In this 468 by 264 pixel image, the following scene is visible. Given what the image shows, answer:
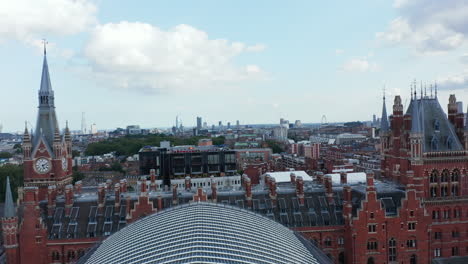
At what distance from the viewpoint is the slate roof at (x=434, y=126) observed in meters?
57.9

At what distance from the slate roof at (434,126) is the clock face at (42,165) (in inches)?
2055

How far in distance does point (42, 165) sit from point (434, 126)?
56.7 m

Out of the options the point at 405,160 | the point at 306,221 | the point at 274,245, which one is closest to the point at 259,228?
the point at 274,245

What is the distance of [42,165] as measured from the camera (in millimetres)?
61062

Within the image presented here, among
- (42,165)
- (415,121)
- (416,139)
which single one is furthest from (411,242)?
(42,165)

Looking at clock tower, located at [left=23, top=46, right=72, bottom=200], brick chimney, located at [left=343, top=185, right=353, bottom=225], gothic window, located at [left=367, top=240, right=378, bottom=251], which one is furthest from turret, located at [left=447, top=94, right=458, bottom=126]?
clock tower, located at [left=23, top=46, right=72, bottom=200]

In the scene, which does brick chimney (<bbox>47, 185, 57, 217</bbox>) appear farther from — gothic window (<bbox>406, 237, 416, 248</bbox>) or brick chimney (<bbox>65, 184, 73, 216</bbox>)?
gothic window (<bbox>406, 237, 416, 248</bbox>)

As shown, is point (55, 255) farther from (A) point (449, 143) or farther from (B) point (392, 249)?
(A) point (449, 143)

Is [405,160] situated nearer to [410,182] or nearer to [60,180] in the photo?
[410,182]

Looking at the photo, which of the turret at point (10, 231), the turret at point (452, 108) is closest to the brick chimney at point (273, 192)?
the turret at point (452, 108)

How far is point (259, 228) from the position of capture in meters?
45.4

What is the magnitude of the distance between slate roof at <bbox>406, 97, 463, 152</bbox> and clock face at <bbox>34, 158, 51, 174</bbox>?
52.2 metres

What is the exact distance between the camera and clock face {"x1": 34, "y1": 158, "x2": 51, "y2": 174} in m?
60.9

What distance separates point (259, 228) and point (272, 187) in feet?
39.9
